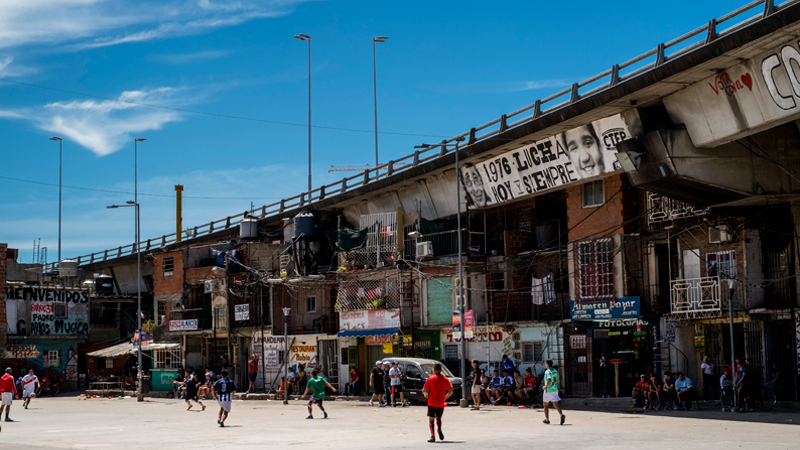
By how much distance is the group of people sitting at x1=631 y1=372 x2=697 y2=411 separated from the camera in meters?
29.7

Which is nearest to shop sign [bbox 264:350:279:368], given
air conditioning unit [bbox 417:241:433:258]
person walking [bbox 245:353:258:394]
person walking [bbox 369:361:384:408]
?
person walking [bbox 245:353:258:394]

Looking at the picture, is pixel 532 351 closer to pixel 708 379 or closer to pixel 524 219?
pixel 524 219

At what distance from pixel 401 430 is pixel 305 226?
2659cm

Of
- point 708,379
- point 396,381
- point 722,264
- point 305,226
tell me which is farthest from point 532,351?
point 305,226

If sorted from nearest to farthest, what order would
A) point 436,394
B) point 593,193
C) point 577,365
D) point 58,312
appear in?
point 436,394 < point 593,193 < point 577,365 < point 58,312

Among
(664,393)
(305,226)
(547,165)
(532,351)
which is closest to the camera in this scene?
(664,393)

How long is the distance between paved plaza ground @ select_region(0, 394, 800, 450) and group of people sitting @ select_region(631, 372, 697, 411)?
1.38 metres

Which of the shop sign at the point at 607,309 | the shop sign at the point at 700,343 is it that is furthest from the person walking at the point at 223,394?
the shop sign at the point at 700,343

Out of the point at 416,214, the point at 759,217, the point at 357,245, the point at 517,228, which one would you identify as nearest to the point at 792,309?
the point at 759,217

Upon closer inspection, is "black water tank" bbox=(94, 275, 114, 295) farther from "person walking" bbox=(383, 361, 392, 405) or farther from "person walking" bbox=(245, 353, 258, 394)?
"person walking" bbox=(383, 361, 392, 405)

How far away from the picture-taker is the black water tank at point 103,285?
69875mm

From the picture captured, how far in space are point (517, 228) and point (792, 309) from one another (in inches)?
545

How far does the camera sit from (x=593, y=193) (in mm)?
35375

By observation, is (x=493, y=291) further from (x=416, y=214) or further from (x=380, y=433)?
(x=380, y=433)
